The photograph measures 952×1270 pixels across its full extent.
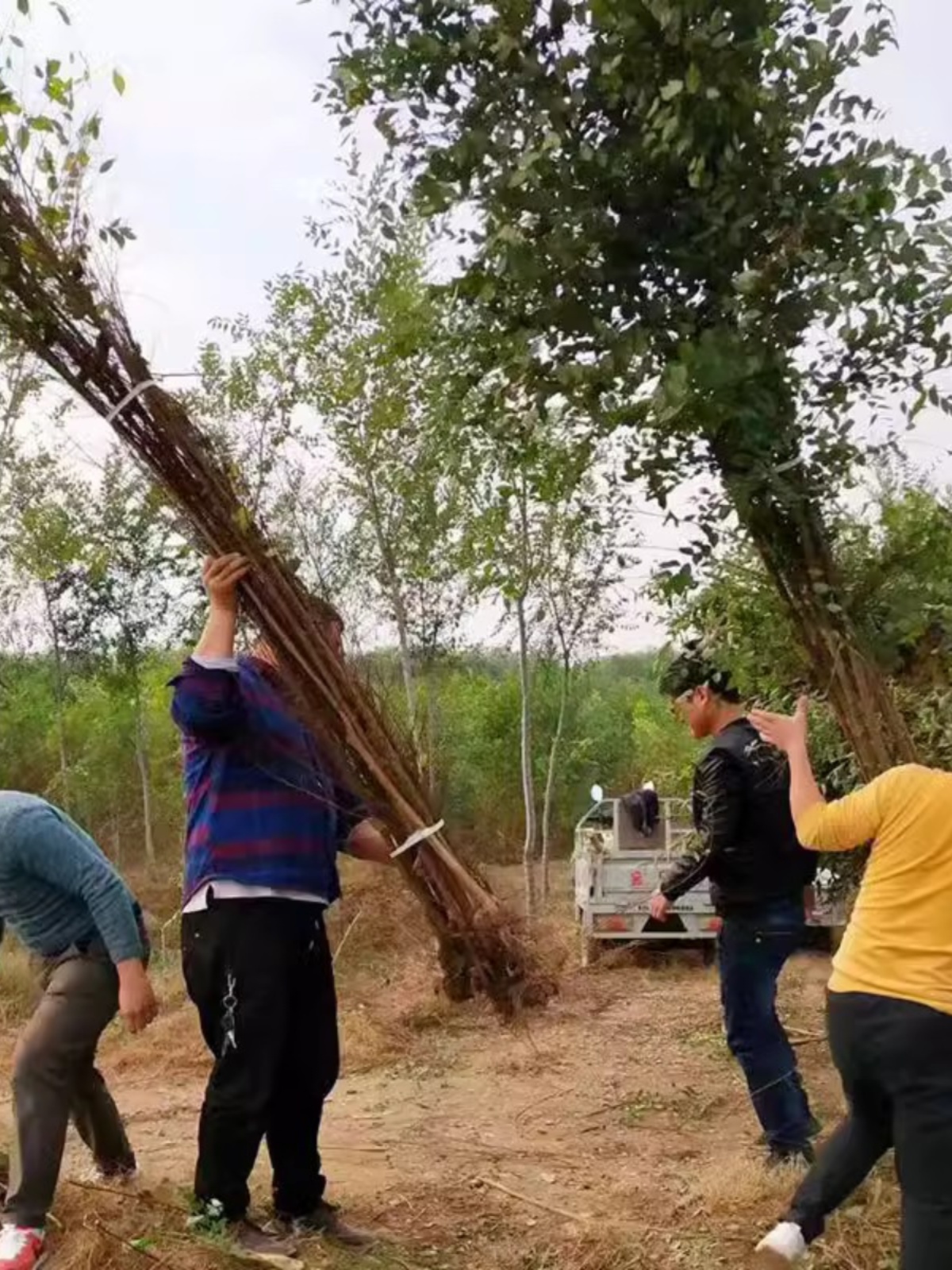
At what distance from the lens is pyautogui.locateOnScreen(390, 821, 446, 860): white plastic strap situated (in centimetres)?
336

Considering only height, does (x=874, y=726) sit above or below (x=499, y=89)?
below

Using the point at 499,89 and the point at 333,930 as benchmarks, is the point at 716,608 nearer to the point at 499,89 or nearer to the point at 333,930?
the point at 499,89

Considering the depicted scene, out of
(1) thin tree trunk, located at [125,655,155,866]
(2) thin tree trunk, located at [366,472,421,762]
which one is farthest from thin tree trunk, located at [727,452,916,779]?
(1) thin tree trunk, located at [125,655,155,866]

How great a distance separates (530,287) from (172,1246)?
2374 millimetres

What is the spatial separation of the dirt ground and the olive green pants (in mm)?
148

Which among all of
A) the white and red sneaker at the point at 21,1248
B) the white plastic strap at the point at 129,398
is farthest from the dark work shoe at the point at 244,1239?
the white plastic strap at the point at 129,398

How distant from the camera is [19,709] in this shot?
620 inches

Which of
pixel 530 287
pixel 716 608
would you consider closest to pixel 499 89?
pixel 530 287

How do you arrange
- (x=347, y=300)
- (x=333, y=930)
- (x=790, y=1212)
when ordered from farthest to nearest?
(x=347, y=300) < (x=333, y=930) < (x=790, y=1212)

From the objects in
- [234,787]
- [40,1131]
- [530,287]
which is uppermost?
[530,287]

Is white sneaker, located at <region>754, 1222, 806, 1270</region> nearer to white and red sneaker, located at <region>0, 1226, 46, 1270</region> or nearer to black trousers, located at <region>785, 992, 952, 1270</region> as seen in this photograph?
black trousers, located at <region>785, 992, 952, 1270</region>

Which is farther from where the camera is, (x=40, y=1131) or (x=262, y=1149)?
(x=262, y=1149)

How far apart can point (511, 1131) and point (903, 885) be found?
2555mm

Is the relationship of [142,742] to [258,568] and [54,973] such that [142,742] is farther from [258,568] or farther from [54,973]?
[258,568]
